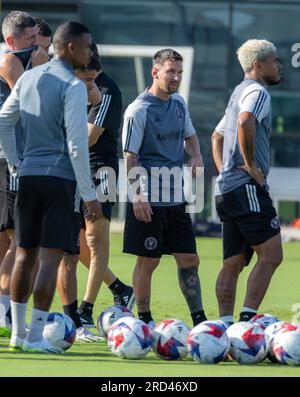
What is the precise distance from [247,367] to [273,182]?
23.5 meters

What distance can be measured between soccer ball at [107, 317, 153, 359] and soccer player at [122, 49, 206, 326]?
158 centimetres

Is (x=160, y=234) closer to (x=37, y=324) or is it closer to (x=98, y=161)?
(x=98, y=161)

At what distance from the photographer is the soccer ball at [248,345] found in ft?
27.5

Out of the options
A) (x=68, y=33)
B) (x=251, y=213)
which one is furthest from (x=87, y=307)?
(x=68, y=33)

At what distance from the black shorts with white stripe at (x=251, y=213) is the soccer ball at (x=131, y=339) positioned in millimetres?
1490

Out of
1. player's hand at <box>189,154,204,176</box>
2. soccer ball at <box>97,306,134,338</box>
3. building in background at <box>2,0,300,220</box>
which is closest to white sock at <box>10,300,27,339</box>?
soccer ball at <box>97,306,134,338</box>

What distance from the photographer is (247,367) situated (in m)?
8.26

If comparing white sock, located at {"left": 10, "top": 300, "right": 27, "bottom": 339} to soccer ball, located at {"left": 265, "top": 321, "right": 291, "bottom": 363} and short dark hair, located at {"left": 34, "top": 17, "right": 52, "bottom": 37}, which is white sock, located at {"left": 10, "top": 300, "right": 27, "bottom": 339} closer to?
soccer ball, located at {"left": 265, "top": 321, "right": 291, "bottom": 363}

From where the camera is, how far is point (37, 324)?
339 inches

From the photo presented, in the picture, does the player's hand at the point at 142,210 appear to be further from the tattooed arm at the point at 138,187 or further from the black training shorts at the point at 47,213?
the black training shorts at the point at 47,213

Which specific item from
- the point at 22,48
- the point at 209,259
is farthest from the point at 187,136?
the point at 209,259

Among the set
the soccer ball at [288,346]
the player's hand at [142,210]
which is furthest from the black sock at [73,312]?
the soccer ball at [288,346]

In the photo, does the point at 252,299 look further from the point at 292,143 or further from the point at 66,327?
the point at 292,143

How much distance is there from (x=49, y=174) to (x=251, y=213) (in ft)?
6.07
